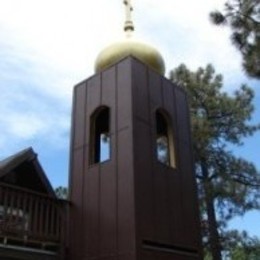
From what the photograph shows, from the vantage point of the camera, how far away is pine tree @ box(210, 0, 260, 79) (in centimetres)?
1001

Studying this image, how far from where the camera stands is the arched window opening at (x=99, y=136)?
38.3ft

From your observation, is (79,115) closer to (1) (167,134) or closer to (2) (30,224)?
(1) (167,134)

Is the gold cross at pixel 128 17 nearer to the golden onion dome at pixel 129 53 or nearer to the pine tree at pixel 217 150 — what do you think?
the golden onion dome at pixel 129 53

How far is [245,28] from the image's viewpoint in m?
10.1

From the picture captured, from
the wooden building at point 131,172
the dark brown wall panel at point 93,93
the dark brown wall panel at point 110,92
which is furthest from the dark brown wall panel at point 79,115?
the dark brown wall panel at point 110,92

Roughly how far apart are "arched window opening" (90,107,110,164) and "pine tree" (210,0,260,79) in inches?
138

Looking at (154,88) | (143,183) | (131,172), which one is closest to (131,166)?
(131,172)

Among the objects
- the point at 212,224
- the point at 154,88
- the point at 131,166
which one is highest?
the point at 154,88

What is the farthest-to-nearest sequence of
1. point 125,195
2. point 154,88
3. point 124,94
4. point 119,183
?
point 154,88 < point 124,94 < point 119,183 < point 125,195

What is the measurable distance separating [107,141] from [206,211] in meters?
10.6

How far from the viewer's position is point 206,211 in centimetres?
2130

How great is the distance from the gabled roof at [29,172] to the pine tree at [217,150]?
924 cm

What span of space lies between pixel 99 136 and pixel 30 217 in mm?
2998

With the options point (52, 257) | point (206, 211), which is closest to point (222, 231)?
point (206, 211)
